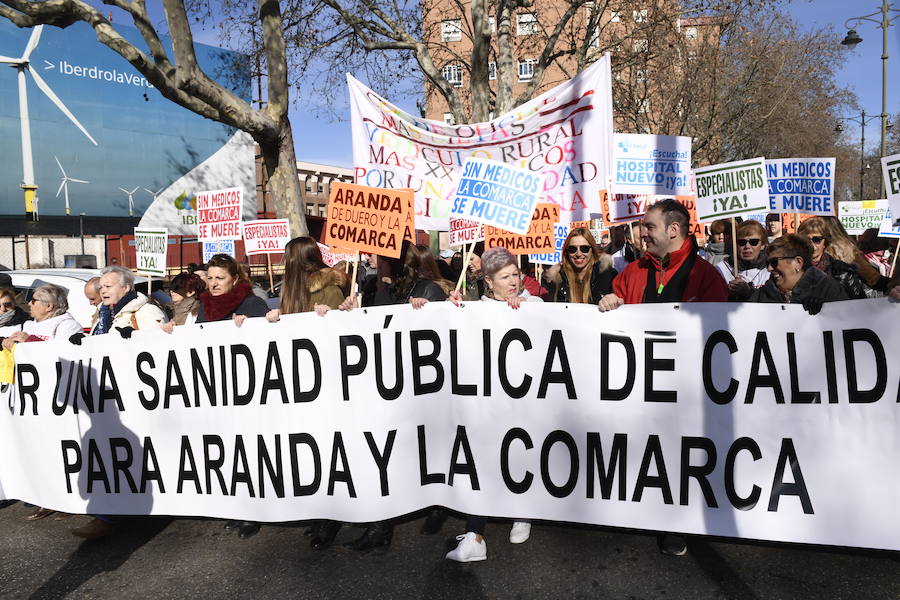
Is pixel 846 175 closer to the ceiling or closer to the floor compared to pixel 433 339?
closer to the ceiling

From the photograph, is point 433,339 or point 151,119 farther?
point 151,119

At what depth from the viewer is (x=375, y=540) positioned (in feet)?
13.4

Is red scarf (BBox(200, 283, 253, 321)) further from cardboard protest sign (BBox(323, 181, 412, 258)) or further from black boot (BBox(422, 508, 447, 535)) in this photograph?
black boot (BBox(422, 508, 447, 535))

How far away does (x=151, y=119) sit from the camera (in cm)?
3834

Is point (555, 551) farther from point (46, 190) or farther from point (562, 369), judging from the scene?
point (46, 190)

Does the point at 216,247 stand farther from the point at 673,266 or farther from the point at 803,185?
the point at 673,266

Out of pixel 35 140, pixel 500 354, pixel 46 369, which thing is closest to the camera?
pixel 500 354

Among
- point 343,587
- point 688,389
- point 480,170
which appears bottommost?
point 343,587

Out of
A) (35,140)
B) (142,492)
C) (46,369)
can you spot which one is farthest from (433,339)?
(35,140)

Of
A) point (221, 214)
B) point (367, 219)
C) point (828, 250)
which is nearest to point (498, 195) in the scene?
point (367, 219)

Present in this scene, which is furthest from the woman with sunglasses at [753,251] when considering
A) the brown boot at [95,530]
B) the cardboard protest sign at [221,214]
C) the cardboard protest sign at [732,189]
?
the cardboard protest sign at [221,214]

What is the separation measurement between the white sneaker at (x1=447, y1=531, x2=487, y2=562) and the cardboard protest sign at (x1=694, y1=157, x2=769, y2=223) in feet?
14.4

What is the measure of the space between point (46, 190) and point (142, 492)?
3472 cm

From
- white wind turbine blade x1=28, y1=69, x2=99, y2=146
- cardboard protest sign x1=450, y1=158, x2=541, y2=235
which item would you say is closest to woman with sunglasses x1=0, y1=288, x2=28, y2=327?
cardboard protest sign x1=450, y1=158, x2=541, y2=235
